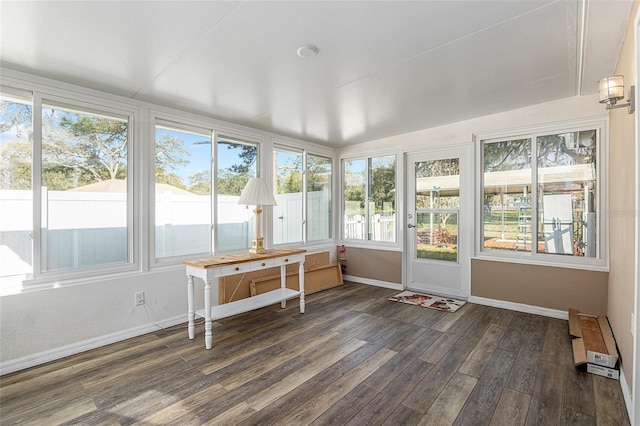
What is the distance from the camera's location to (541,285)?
3484mm

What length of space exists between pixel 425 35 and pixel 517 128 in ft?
7.56

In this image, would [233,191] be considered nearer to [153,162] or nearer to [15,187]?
[153,162]

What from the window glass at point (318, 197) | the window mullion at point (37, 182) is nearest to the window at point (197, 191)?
the window mullion at point (37, 182)

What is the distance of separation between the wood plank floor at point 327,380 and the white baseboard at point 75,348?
0.07m

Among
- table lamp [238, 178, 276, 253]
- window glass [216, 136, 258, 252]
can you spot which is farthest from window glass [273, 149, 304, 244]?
table lamp [238, 178, 276, 253]

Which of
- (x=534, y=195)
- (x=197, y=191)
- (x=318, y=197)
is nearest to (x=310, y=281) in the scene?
(x=318, y=197)

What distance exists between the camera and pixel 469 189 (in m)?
4.06

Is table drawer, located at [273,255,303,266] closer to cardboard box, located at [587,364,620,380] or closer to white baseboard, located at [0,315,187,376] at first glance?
white baseboard, located at [0,315,187,376]

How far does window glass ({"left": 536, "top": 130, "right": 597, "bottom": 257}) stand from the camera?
129 inches

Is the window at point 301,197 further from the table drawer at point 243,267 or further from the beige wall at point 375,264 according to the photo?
the table drawer at point 243,267

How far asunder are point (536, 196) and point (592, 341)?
5.55 ft

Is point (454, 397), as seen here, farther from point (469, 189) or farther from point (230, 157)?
point (230, 157)

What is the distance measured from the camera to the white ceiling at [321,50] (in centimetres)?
178

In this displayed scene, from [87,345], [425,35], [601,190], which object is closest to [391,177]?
[601,190]
